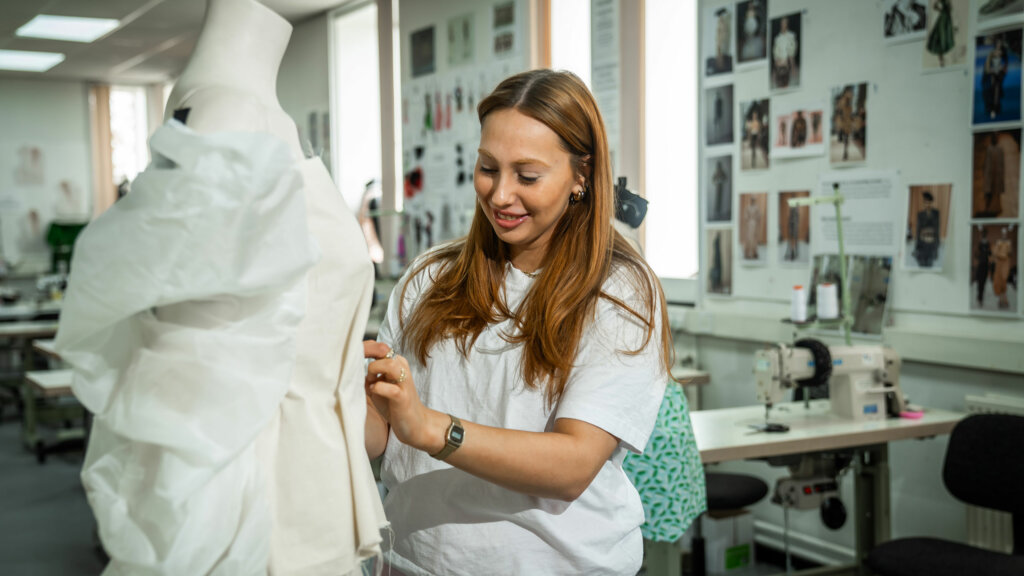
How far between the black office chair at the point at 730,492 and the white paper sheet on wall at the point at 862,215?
979 millimetres

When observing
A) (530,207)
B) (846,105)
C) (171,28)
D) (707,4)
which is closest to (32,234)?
(171,28)

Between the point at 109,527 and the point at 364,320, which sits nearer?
the point at 109,527

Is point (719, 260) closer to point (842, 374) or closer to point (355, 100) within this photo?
point (842, 374)

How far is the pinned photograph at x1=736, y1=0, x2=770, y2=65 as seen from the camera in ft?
12.5

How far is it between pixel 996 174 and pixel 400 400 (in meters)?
2.64

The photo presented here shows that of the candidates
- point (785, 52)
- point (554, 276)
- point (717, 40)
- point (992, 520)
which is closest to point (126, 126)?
point (717, 40)

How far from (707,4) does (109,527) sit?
374 centimetres

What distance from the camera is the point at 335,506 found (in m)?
1.02

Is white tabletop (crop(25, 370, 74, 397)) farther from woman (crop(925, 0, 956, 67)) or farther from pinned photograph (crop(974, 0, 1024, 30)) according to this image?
pinned photograph (crop(974, 0, 1024, 30))

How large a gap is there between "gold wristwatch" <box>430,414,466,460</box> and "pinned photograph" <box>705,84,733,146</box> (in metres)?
3.18

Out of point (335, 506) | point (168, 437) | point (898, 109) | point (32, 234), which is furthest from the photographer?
point (32, 234)

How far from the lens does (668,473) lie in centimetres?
237

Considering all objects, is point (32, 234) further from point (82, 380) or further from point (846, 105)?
point (82, 380)

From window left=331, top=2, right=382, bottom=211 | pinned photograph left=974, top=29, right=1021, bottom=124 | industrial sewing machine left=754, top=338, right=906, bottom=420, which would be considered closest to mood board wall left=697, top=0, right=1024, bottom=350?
pinned photograph left=974, top=29, right=1021, bottom=124
